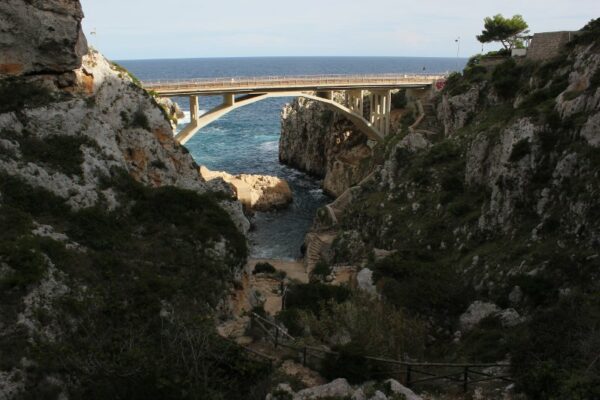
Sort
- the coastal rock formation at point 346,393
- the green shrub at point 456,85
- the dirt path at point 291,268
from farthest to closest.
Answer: the green shrub at point 456,85
the dirt path at point 291,268
the coastal rock formation at point 346,393

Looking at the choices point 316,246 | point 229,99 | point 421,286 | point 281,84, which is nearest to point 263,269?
point 316,246

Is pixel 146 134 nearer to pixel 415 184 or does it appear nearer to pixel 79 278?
pixel 79 278

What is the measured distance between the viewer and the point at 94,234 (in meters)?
19.2

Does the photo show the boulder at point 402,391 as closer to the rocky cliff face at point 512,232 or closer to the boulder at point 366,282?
the rocky cliff face at point 512,232

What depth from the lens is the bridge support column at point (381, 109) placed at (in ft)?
211

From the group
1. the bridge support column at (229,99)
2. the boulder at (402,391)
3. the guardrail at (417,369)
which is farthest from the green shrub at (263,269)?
the boulder at (402,391)

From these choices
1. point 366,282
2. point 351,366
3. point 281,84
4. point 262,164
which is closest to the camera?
point 351,366

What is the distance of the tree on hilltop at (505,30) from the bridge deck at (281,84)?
8054mm

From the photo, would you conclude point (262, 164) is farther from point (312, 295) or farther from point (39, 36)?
point (39, 36)

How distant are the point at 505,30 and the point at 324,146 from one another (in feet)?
92.2

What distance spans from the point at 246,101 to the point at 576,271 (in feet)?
127

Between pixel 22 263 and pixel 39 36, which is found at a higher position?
pixel 39 36

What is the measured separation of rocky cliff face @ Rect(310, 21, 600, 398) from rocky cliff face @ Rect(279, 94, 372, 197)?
18889 mm

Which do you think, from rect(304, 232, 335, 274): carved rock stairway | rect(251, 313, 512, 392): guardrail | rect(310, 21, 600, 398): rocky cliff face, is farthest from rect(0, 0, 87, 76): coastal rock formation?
rect(304, 232, 335, 274): carved rock stairway
